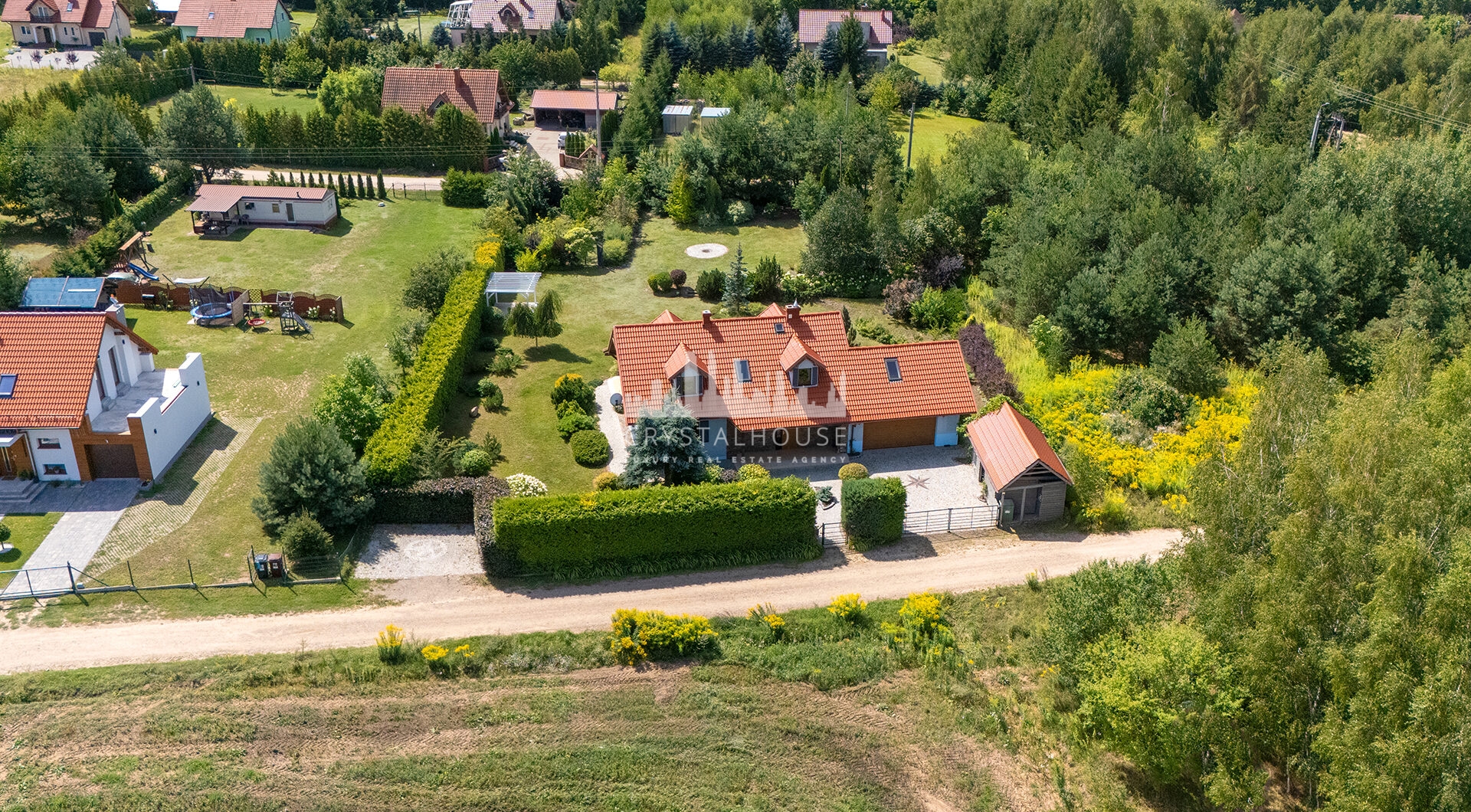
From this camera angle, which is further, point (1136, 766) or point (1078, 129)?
point (1078, 129)

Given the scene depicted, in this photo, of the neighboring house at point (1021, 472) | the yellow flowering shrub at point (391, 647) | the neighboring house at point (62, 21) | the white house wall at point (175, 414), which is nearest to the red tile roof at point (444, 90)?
the neighboring house at point (62, 21)

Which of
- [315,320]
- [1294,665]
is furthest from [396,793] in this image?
[315,320]

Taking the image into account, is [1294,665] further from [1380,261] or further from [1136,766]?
[1380,261]

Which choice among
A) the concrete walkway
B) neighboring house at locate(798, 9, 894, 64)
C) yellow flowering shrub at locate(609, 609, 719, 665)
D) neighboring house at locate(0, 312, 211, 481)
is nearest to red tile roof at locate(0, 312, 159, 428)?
Answer: neighboring house at locate(0, 312, 211, 481)

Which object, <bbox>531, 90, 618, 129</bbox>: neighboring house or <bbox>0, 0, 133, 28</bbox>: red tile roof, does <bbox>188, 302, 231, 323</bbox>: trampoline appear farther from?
<bbox>0, 0, 133, 28</bbox>: red tile roof

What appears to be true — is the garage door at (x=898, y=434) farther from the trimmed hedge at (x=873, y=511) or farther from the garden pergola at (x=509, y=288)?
the garden pergola at (x=509, y=288)

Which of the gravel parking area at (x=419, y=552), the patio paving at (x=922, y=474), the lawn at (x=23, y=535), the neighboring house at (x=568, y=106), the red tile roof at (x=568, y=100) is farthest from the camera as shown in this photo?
the neighboring house at (x=568, y=106)
